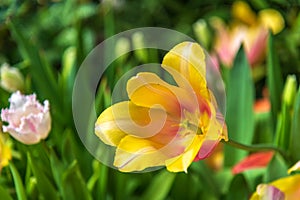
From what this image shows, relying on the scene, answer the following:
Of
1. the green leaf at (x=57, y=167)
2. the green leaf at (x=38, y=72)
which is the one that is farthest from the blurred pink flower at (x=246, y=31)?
the green leaf at (x=57, y=167)

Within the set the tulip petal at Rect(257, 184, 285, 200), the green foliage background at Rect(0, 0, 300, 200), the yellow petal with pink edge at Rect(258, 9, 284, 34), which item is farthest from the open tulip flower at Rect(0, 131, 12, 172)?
the yellow petal with pink edge at Rect(258, 9, 284, 34)

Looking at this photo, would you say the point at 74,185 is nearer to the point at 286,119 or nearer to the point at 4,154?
the point at 4,154

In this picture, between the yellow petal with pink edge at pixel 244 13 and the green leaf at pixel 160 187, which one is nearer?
the green leaf at pixel 160 187

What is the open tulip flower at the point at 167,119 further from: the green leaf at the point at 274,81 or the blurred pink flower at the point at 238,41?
the blurred pink flower at the point at 238,41

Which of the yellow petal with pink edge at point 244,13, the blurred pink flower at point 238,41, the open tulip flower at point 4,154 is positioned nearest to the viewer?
the open tulip flower at point 4,154

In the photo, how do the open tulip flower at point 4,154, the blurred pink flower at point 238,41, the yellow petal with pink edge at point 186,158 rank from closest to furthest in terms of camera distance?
the yellow petal with pink edge at point 186,158 < the open tulip flower at point 4,154 < the blurred pink flower at point 238,41

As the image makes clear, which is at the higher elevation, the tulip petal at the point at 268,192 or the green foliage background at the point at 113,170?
the tulip petal at the point at 268,192

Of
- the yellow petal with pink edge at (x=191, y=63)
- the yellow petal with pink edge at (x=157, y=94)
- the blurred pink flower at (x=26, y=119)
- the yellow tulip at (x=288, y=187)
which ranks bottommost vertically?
the yellow tulip at (x=288, y=187)
